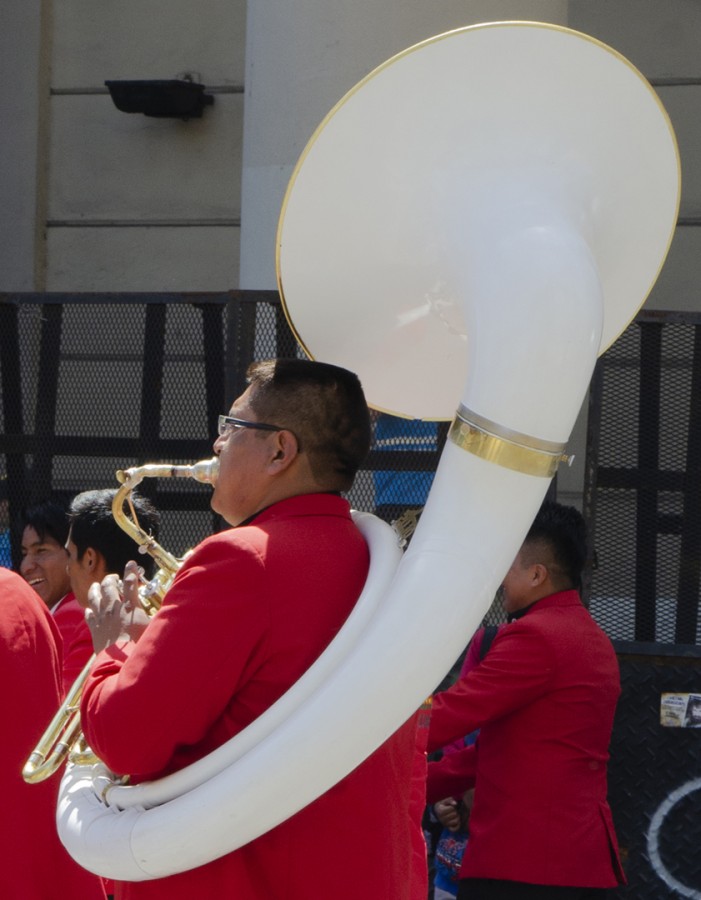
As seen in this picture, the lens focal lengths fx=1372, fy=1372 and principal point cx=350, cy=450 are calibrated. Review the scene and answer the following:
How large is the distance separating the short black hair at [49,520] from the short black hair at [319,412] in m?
1.76

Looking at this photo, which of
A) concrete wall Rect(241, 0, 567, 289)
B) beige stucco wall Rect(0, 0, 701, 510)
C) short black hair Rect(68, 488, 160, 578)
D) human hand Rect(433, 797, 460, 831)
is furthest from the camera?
beige stucco wall Rect(0, 0, 701, 510)

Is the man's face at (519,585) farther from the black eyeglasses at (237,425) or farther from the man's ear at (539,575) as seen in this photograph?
the black eyeglasses at (237,425)

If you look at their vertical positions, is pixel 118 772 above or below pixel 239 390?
below

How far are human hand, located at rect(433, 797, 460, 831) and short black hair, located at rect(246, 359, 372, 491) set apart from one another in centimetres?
188

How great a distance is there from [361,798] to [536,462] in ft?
1.91

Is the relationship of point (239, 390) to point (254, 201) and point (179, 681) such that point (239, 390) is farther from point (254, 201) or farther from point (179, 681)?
point (179, 681)

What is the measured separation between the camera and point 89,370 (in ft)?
13.4

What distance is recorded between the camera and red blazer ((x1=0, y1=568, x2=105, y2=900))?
8.54 ft

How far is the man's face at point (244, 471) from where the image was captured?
224 cm

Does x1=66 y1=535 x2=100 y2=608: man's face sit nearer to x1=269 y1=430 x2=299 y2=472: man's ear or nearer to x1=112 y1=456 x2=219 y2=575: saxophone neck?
x1=112 y1=456 x2=219 y2=575: saxophone neck

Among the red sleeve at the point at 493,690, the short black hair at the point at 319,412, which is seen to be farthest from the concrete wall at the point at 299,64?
the short black hair at the point at 319,412

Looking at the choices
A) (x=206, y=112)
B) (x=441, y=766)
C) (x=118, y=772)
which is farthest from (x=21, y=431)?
(x=206, y=112)

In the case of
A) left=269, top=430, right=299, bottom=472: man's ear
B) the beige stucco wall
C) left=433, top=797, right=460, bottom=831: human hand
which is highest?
the beige stucco wall

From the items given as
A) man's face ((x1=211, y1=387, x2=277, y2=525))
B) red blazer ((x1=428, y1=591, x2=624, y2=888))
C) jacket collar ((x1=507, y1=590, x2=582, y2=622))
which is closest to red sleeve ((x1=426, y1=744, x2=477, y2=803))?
red blazer ((x1=428, y1=591, x2=624, y2=888))
